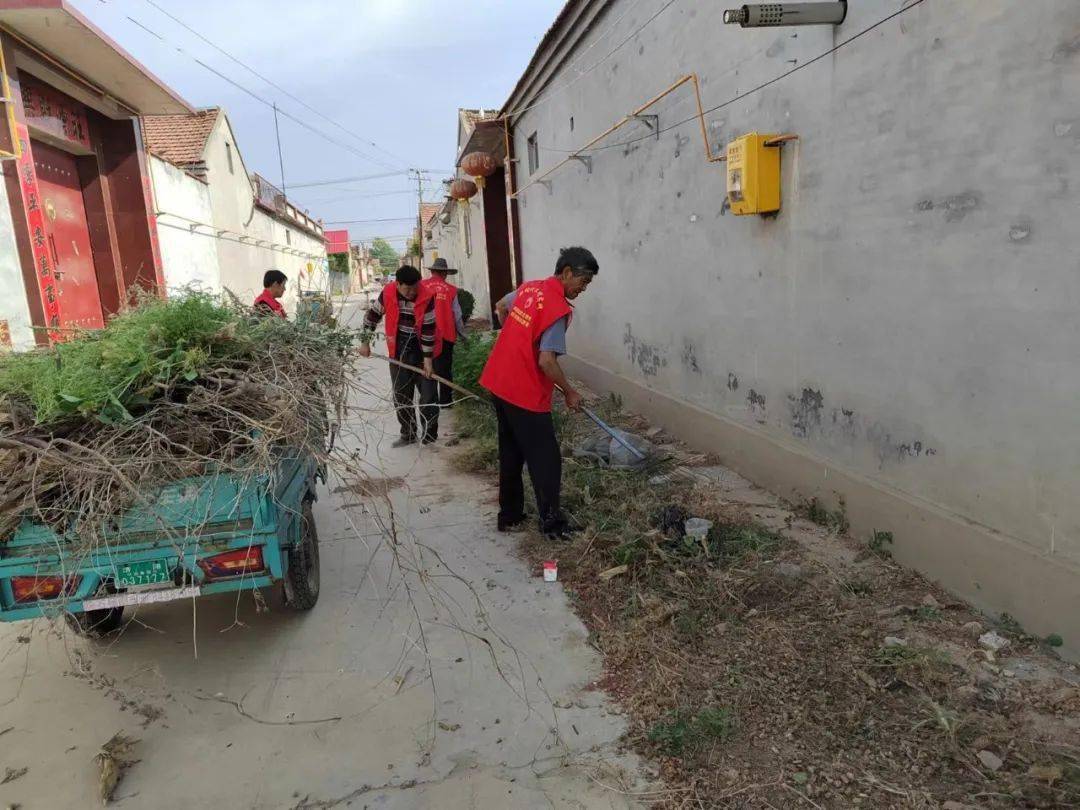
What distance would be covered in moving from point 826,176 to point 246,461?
3390 mm

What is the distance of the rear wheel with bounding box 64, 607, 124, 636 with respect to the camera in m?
2.97

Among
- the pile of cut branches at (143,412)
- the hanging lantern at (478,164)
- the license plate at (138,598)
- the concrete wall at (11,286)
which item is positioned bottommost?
the license plate at (138,598)

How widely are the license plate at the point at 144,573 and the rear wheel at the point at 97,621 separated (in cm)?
44

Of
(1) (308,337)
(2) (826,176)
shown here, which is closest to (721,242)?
(2) (826,176)

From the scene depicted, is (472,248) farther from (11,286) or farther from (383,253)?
(383,253)

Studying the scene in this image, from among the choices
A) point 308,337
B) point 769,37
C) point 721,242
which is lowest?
point 308,337

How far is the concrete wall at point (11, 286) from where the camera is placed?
6.11 metres

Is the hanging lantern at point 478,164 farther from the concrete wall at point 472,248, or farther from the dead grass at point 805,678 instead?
the dead grass at point 805,678

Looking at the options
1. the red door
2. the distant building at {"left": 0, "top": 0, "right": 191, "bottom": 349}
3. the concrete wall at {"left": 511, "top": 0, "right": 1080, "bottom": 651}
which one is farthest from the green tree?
the concrete wall at {"left": 511, "top": 0, "right": 1080, "bottom": 651}

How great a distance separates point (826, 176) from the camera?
3.96 meters

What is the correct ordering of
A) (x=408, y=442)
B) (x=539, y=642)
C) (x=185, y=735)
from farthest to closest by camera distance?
(x=408, y=442)
(x=539, y=642)
(x=185, y=735)

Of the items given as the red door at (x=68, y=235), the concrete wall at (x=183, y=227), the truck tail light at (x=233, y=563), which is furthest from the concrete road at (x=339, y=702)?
the concrete wall at (x=183, y=227)

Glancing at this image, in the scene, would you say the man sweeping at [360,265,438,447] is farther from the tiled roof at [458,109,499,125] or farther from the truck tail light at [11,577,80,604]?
the tiled roof at [458,109,499,125]

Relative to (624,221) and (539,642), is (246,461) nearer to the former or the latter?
(539,642)
